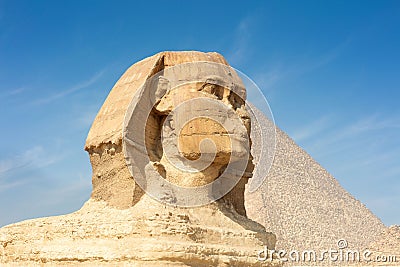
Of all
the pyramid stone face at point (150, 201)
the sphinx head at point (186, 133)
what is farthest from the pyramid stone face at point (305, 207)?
the sphinx head at point (186, 133)

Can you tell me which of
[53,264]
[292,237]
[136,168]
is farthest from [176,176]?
[292,237]

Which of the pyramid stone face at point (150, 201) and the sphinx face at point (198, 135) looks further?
the sphinx face at point (198, 135)

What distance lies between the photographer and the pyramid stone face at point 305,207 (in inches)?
3280

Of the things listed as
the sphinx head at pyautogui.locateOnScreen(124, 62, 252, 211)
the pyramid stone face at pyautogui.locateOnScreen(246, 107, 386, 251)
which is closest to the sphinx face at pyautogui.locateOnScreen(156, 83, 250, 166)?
the sphinx head at pyautogui.locateOnScreen(124, 62, 252, 211)

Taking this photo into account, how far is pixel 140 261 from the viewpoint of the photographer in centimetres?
745

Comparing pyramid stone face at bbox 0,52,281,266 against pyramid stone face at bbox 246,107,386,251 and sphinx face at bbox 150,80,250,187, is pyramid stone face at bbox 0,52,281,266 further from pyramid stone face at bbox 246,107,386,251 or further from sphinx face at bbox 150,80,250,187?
pyramid stone face at bbox 246,107,386,251

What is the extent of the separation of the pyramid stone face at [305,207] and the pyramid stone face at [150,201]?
225ft

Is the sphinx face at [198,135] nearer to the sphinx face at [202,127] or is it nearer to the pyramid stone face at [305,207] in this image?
the sphinx face at [202,127]

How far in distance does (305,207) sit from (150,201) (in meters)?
83.5

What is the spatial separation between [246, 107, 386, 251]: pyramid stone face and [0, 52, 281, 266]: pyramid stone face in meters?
68.7

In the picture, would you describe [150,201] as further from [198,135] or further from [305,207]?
[305,207]

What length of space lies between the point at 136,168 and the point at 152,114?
74cm

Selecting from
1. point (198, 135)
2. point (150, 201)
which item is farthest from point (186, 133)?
point (150, 201)

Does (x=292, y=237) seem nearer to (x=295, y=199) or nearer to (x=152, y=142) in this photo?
(x=295, y=199)
